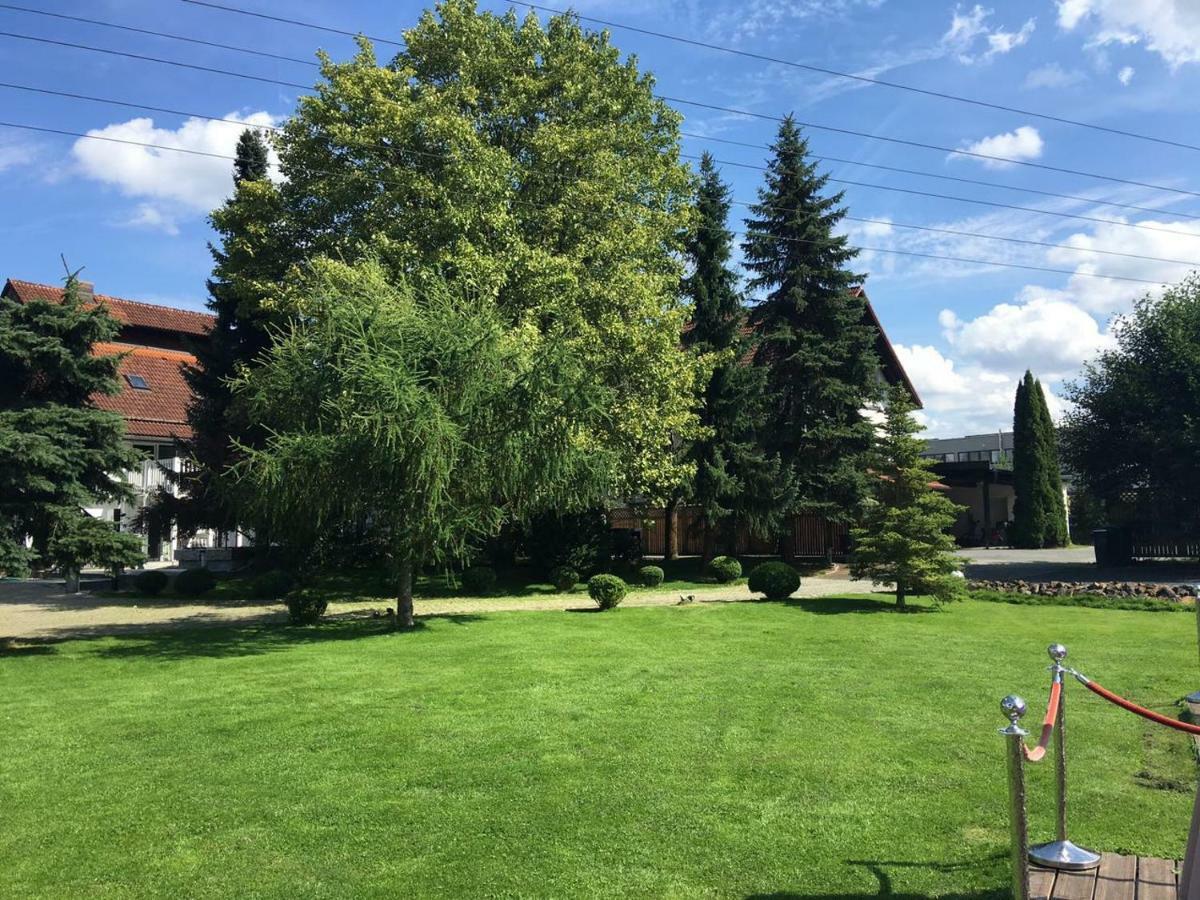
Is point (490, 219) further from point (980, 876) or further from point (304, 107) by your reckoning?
point (980, 876)

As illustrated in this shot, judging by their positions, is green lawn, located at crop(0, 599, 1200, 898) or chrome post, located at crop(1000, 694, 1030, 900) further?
green lawn, located at crop(0, 599, 1200, 898)

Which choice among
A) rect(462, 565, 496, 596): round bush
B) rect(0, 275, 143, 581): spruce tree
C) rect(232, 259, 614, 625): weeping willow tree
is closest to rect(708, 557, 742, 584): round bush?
rect(462, 565, 496, 596): round bush

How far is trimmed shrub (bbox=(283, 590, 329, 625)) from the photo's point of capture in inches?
651

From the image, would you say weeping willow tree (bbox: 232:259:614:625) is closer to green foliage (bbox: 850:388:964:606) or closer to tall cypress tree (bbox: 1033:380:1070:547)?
green foliage (bbox: 850:388:964:606)

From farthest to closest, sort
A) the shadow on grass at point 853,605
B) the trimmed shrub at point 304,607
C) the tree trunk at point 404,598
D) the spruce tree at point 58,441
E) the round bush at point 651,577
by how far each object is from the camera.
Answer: the round bush at point 651,577
the shadow on grass at point 853,605
the trimmed shrub at point 304,607
the tree trunk at point 404,598
the spruce tree at point 58,441

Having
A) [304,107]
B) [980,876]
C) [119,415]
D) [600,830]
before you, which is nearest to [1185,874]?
[980,876]

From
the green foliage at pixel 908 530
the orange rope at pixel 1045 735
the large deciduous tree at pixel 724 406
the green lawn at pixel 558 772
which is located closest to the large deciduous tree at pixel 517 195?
the large deciduous tree at pixel 724 406

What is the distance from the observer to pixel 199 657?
12.7 metres

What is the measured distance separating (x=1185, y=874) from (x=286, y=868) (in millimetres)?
4314

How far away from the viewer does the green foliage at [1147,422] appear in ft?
86.5

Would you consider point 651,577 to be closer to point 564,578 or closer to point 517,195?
point 564,578

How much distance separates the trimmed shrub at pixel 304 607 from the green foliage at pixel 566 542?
8526 mm

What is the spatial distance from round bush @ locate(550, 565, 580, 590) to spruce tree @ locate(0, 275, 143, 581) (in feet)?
37.3

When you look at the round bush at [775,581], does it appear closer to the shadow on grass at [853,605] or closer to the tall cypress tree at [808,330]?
the shadow on grass at [853,605]
